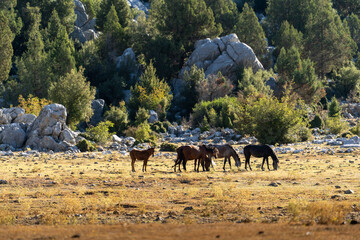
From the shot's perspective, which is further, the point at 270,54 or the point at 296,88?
the point at 270,54

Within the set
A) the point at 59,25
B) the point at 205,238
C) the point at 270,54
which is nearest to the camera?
the point at 205,238

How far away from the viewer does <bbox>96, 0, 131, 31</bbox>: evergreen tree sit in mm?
88000

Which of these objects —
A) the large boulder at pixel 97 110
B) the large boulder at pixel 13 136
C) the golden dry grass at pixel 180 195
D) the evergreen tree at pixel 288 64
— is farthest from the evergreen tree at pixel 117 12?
the golden dry grass at pixel 180 195

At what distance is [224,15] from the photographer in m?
93.7

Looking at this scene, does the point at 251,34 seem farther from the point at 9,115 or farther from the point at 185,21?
the point at 9,115

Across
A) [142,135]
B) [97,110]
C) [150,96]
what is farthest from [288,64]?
[142,135]

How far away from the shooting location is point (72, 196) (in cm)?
1612

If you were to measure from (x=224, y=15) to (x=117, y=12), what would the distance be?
19660 millimetres

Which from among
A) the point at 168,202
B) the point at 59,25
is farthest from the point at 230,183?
the point at 59,25

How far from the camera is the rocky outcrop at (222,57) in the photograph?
3000 inches

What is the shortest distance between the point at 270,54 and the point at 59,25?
35500 millimetres

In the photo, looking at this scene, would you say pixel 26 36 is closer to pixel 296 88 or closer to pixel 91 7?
pixel 91 7

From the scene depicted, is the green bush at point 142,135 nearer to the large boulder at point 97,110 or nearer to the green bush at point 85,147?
Result: the green bush at point 85,147

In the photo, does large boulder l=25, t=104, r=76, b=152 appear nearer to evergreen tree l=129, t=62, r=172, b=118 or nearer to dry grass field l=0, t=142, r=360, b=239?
dry grass field l=0, t=142, r=360, b=239
